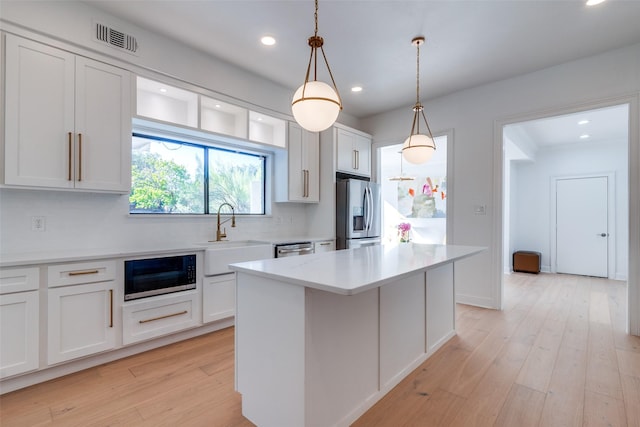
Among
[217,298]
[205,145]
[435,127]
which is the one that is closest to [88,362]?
[217,298]

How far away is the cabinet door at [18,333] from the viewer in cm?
195

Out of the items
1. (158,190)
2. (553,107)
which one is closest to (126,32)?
(158,190)

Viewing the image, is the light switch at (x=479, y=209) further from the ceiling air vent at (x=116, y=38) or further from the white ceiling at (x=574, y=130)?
the ceiling air vent at (x=116, y=38)

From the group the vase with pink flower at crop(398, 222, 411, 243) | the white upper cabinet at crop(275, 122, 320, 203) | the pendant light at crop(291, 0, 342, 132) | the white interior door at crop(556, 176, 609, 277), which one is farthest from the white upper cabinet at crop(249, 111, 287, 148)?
the white interior door at crop(556, 176, 609, 277)

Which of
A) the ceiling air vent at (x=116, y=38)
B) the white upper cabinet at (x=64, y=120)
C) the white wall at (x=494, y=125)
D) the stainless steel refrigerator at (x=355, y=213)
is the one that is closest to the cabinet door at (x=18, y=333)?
the white upper cabinet at (x=64, y=120)

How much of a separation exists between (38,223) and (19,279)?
59 centimetres

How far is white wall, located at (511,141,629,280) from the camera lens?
18.7ft

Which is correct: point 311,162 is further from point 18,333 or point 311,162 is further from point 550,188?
point 550,188

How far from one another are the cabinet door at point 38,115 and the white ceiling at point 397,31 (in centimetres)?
65

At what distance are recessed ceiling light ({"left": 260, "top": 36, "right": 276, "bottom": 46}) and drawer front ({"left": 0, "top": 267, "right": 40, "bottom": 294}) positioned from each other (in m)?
2.60

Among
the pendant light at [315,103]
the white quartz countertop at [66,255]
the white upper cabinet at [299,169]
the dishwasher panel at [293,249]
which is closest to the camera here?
the pendant light at [315,103]

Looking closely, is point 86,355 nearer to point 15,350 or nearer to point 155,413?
point 15,350

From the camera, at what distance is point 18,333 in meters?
2.00

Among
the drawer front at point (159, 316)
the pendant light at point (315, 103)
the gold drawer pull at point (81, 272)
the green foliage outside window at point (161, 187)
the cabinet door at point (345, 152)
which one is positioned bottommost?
the drawer front at point (159, 316)
